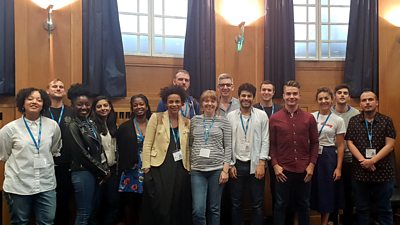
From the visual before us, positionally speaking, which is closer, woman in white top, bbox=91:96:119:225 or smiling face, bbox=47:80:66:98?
woman in white top, bbox=91:96:119:225

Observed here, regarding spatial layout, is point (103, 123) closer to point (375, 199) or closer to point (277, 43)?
point (277, 43)

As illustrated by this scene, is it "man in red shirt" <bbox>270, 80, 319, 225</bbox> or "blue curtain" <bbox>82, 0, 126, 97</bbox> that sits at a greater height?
"blue curtain" <bbox>82, 0, 126, 97</bbox>

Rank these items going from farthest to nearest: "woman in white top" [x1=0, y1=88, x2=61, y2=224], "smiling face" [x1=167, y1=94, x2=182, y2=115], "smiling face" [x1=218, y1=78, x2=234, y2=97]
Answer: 1. "smiling face" [x1=218, y1=78, x2=234, y2=97]
2. "smiling face" [x1=167, y1=94, x2=182, y2=115]
3. "woman in white top" [x1=0, y1=88, x2=61, y2=224]

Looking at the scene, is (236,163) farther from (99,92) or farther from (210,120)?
(99,92)

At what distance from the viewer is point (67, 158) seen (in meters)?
3.51

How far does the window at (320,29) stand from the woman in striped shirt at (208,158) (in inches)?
95.2

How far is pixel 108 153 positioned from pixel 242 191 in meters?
1.34

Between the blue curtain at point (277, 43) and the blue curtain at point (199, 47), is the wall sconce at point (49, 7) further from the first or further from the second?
the blue curtain at point (277, 43)

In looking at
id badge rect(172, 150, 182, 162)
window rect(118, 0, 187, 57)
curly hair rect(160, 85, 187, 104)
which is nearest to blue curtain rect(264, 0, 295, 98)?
window rect(118, 0, 187, 57)

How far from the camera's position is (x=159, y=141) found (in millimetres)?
3201

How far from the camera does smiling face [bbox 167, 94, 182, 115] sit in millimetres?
3221

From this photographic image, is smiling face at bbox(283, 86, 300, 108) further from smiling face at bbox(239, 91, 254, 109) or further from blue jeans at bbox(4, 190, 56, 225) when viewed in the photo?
blue jeans at bbox(4, 190, 56, 225)

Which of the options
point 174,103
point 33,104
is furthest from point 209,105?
point 33,104

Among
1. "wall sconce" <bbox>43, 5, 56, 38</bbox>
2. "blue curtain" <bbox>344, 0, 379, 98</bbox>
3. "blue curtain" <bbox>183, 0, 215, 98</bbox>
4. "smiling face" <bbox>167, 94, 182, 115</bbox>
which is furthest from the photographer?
"blue curtain" <bbox>344, 0, 379, 98</bbox>
